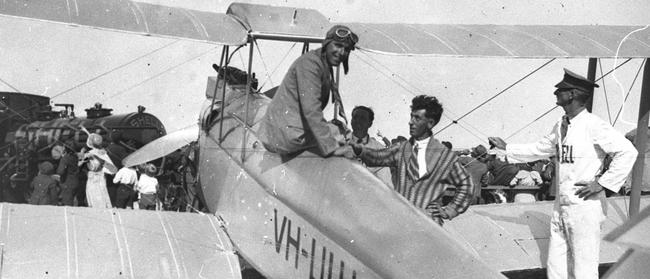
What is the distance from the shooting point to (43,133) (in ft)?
59.7

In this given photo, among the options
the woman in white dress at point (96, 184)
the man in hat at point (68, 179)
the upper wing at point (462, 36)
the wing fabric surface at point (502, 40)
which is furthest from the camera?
the man in hat at point (68, 179)

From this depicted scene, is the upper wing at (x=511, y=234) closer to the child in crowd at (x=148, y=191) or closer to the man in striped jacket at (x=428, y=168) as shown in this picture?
the man in striped jacket at (x=428, y=168)

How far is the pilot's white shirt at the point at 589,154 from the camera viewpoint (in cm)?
584

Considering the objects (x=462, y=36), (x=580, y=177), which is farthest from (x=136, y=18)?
(x=580, y=177)

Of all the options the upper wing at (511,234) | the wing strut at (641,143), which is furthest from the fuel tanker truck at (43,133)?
the wing strut at (641,143)

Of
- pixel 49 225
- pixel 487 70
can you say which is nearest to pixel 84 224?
pixel 49 225

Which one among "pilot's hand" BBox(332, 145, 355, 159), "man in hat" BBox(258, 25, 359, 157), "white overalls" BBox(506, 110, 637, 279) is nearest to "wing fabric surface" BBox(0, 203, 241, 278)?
"man in hat" BBox(258, 25, 359, 157)

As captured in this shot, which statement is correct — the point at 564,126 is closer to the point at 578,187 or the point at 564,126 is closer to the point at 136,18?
the point at 578,187

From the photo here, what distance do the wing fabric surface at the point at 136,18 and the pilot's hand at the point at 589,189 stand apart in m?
2.94

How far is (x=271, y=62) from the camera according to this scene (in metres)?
10.1

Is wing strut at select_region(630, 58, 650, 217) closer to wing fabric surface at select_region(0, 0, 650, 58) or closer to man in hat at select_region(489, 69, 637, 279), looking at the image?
wing fabric surface at select_region(0, 0, 650, 58)

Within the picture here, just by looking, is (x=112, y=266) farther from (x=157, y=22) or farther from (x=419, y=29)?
(x=419, y=29)

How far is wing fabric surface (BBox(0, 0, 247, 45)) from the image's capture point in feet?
19.7

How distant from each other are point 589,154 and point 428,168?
1.43 metres
